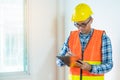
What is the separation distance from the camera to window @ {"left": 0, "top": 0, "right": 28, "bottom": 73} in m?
3.19

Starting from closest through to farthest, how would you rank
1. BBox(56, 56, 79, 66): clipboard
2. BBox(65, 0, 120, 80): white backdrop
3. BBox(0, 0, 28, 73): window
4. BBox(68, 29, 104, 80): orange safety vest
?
BBox(56, 56, 79, 66): clipboard < BBox(68, 29, 104, 80): orange safety vest < BBox(65, 0, 120, 80): white backdrop < BBox(0, 0, 28, 73): window

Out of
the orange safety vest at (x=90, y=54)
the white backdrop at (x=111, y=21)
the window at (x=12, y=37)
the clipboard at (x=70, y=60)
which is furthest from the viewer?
the window at (x=12, y=37)

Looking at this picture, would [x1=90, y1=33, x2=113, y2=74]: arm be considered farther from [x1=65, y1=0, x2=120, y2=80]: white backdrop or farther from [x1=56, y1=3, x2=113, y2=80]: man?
[x1=65, y1=0, x2=120, y2=80]: white backdrop

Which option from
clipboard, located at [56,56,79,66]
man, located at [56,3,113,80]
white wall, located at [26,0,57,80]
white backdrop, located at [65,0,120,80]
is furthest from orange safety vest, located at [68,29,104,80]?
white wall, located at [26,0,57,80]

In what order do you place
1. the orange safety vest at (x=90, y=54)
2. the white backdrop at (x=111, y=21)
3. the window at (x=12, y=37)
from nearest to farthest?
the orange safety vest at (x=90, y=54) → the white backdrop at (x=111, y=21) → the window at (x=12, y=37)

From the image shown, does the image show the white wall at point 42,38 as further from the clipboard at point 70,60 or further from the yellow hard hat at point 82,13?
the clipboard at point 70,60

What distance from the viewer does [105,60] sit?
181 cm

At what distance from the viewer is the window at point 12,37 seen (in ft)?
10.5

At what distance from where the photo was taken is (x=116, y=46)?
2096mm

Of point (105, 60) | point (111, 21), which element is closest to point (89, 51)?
point (105, 60)

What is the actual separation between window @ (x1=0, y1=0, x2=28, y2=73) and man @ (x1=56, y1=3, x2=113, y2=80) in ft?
4.82

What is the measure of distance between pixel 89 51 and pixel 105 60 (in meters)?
0.15

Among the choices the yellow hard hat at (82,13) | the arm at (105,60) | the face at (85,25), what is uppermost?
the yellow hard hat at (82,13)

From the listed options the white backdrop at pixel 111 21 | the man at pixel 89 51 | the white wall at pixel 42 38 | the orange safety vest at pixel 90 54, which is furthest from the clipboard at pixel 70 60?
the white wall at pixel 42 38
